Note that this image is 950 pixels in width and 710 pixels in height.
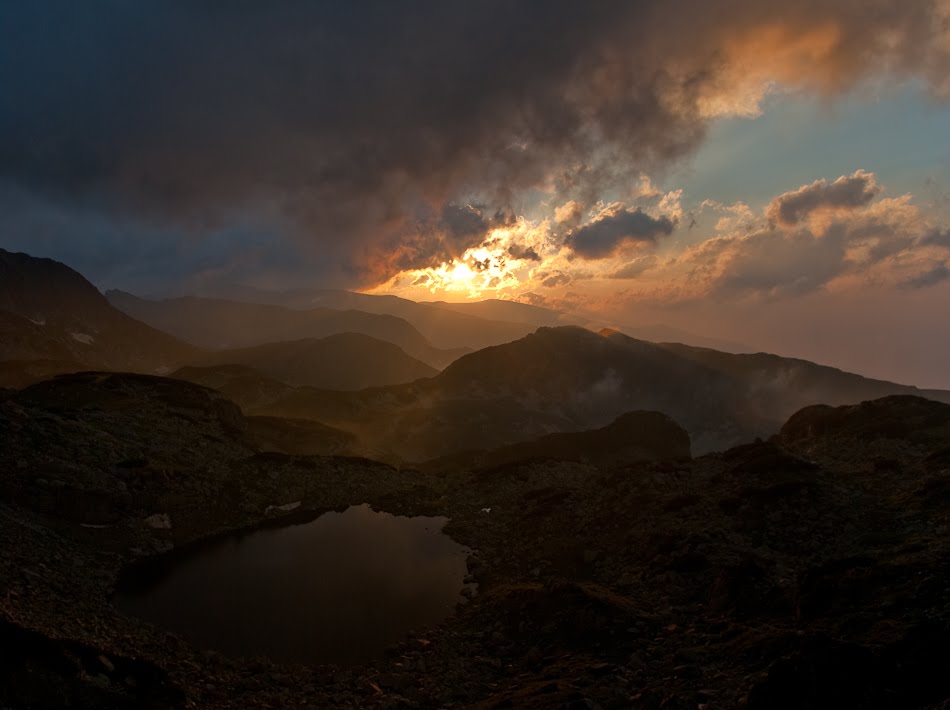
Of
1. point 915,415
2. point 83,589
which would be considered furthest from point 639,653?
point 915,415

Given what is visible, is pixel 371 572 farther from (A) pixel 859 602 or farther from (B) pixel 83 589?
(A) pixel 859 602

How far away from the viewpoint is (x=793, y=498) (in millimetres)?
40250

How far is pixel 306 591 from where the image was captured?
3897 centimetres

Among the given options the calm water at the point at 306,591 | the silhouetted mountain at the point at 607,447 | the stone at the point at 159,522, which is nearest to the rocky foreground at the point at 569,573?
the stone at the point at 159,522

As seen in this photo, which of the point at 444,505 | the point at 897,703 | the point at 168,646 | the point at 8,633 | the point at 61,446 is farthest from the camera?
the point at 444,505

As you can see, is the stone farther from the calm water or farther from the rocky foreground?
the calm water

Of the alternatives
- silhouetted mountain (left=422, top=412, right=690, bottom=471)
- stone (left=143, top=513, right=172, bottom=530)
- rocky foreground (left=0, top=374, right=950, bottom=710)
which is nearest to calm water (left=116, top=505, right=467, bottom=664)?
rocky foreground (left=0, top=374, right=950, bottom=710)

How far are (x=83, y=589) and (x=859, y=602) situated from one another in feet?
135

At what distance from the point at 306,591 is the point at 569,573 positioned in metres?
18.7

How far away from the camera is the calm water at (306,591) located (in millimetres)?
30672

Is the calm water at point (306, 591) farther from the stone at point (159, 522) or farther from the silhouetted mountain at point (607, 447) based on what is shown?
the silhouetted mountain at point (607, 447)

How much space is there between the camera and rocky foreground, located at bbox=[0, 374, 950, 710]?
18703mm

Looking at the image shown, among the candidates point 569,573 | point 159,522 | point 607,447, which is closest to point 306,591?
point 569,573

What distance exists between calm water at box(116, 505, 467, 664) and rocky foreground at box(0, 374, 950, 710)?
225 cm
